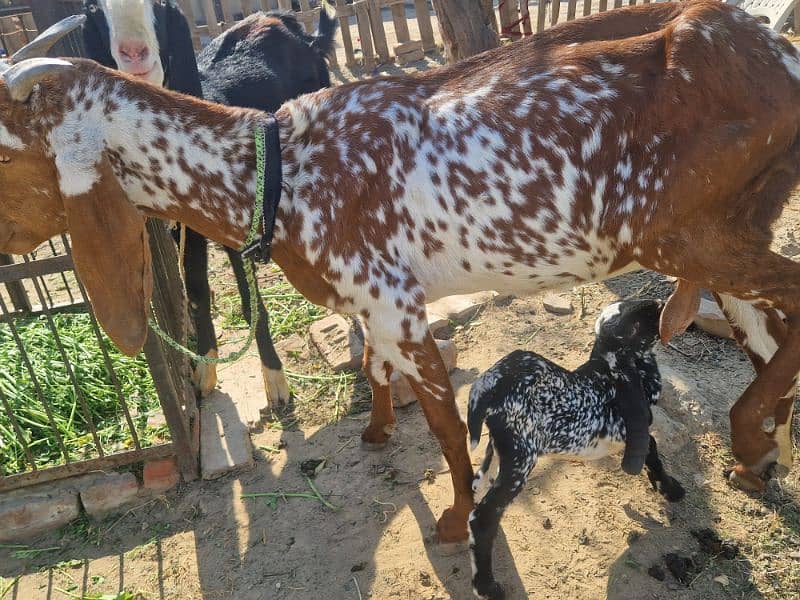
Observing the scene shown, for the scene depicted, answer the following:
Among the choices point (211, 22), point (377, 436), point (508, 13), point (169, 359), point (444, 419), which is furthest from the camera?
point (211, 22)

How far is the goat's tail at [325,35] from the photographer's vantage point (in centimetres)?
628

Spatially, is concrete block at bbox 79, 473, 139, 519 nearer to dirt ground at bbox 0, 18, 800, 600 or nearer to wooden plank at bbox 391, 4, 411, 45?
dirt ground at bbox 0, 18, 800, 600

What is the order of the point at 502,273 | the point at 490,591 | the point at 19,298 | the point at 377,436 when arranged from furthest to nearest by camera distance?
1. the point at 19,298
2. the point at 377,436
3. the point at 502,273
4. the point at 490,591

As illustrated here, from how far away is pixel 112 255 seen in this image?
293cm

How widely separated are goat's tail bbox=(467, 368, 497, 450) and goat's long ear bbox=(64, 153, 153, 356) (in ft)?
5.00

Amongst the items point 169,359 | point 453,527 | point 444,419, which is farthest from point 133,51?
point 453,527

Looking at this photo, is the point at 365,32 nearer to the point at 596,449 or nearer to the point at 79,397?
the point at 79,397

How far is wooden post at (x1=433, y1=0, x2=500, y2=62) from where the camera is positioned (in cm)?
600

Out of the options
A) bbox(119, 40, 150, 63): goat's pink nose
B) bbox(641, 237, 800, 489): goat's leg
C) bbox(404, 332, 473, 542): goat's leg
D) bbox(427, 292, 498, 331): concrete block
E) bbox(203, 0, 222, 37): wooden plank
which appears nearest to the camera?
bbox(641, 237, 800, 489): goat's leg

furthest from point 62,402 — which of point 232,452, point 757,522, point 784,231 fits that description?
point 784,231

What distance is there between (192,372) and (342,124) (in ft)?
8.01

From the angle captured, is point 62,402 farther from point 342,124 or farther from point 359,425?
point 342,124

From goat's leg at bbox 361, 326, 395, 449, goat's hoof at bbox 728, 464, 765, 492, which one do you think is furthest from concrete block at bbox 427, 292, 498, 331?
goat's hoof at bbox 728, 464, 765, 492

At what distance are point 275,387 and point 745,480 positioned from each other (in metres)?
2.83
